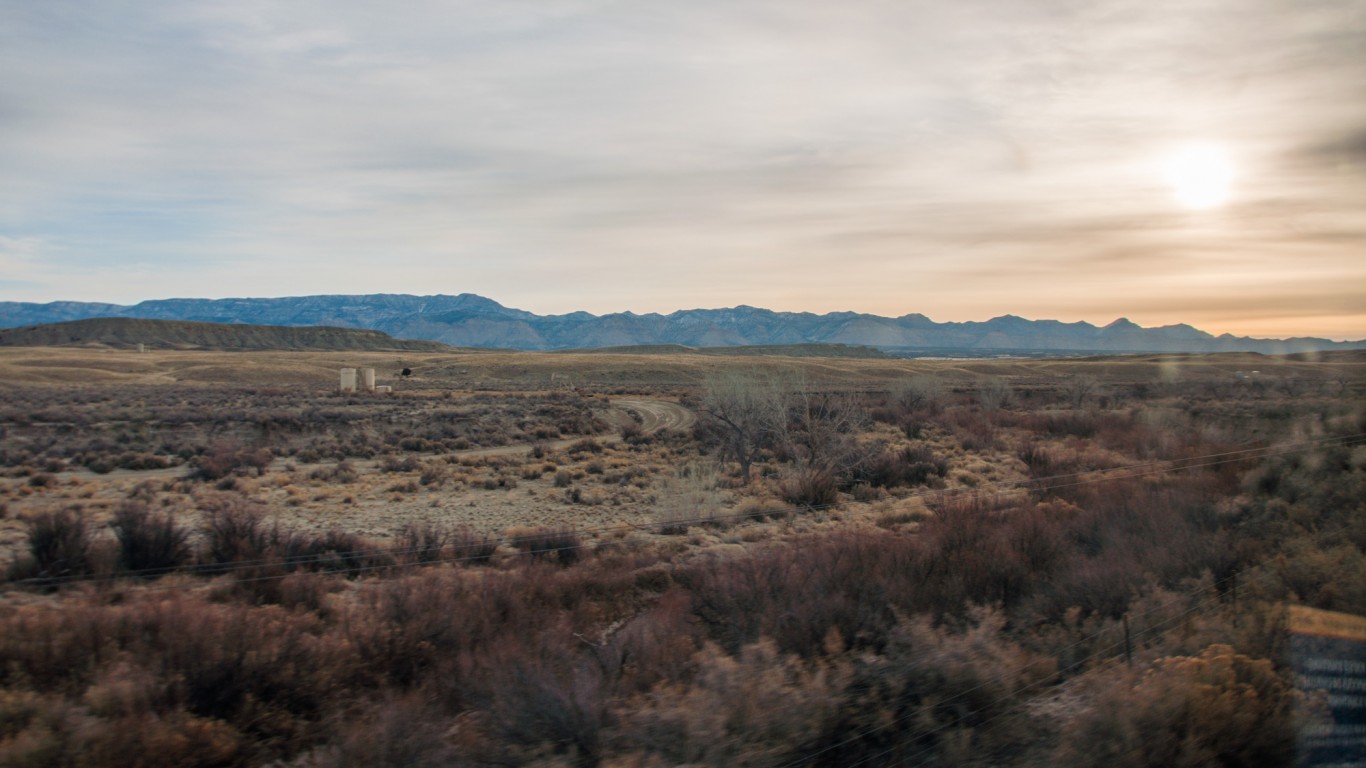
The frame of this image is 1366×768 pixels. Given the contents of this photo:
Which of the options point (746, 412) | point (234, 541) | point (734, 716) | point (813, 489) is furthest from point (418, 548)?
point (746, 412)

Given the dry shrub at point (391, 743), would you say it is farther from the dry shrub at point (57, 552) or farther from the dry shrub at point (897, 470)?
the dry shrub at point (897, 470)

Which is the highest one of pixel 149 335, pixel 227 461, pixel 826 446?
pixel 149 335

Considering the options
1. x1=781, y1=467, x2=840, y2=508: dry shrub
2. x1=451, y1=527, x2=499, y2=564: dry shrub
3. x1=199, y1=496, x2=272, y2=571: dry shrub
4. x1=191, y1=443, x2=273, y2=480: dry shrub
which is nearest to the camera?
x1=199, y1=496, x2=272, y2=571: dry shrub

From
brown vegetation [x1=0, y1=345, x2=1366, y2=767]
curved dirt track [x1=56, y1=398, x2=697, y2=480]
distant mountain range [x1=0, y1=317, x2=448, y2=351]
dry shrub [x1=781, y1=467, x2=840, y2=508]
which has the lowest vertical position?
curved dirt track [x1=56, y1=398, x2=697, y2=480]

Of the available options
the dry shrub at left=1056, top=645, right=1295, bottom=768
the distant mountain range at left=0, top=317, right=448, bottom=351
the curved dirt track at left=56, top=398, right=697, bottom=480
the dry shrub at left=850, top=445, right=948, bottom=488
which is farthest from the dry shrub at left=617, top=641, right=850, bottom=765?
the distant mountain range at left=0, top=317, right=448, bottom=351

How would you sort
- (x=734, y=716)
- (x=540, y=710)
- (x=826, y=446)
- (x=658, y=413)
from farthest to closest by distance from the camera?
(x=658, y=413) → (x=826, y=446) → (x=540, y=710) → (x=734, y=716)

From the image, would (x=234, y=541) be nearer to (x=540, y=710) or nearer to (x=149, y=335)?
(x=540, y=710)

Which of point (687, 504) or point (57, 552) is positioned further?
point (687, 504)

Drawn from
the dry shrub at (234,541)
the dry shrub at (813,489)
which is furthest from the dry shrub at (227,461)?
the dry shrub at (813,489)

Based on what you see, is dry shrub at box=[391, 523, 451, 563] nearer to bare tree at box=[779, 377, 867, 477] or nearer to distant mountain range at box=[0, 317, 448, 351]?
bare tree at box=[779, 377, 867, 477]

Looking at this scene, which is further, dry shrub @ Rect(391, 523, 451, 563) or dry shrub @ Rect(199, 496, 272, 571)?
dry shrub @ Rect(391, 523, 451, 563)

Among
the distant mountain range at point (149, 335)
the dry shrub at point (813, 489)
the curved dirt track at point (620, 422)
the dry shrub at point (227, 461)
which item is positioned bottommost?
the curved dirt track at point (620, 422)

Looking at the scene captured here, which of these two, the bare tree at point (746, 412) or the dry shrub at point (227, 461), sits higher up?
the bare tree at point (746, 412)

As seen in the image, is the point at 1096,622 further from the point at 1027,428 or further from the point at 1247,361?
the point at 1247,361
